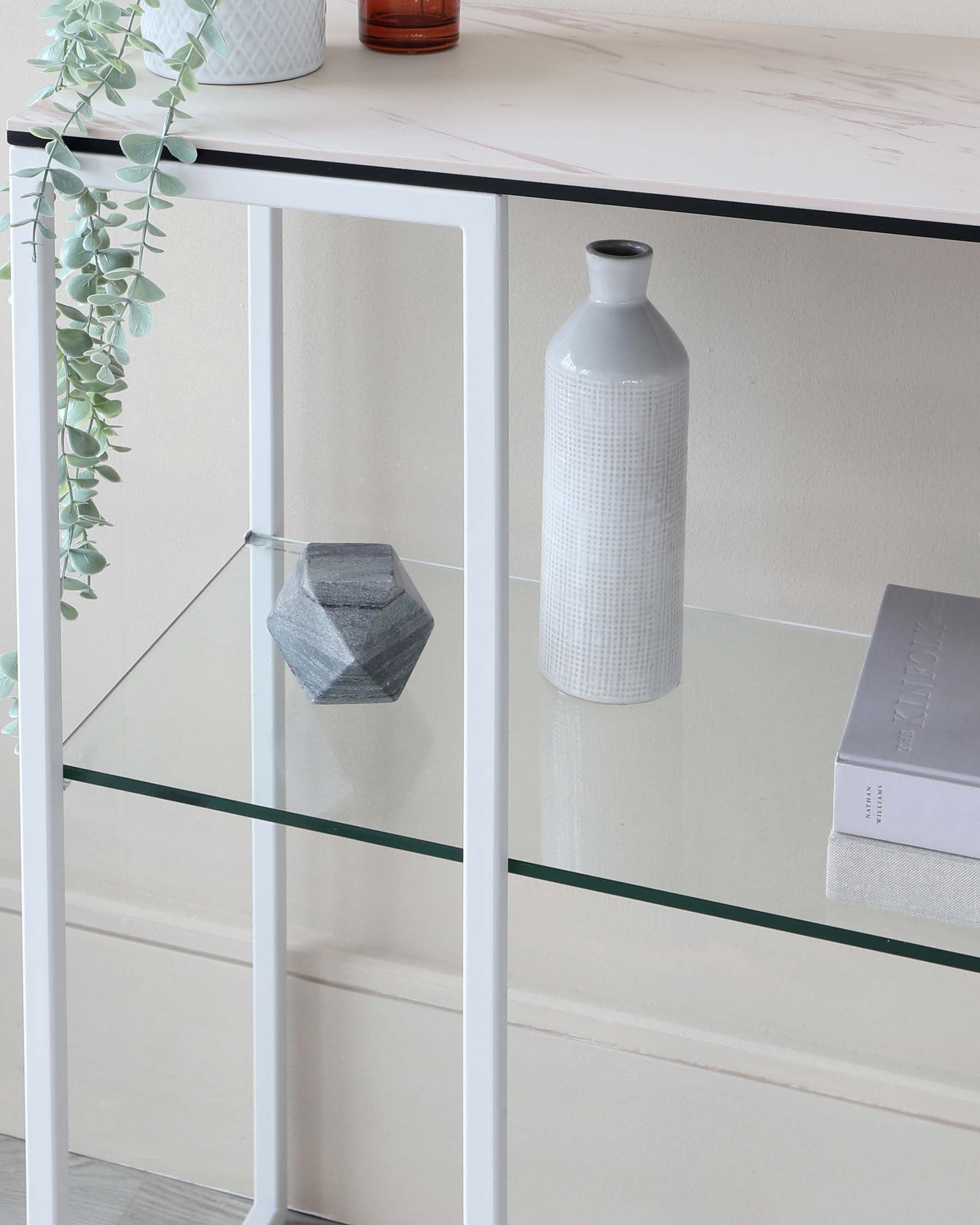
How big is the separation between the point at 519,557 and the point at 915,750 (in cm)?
44

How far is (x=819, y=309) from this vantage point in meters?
1.01

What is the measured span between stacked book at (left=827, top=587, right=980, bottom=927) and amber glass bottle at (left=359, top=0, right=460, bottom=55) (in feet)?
1.49

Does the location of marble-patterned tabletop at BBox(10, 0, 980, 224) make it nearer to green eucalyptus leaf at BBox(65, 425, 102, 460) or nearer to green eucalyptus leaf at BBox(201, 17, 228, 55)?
green eucalyptus leaf at BBox(201, 17, 228, 55)

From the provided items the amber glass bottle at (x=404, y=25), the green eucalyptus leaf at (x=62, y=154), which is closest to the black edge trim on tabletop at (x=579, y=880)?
the green eucalyptus leaf at (x=62, y=154)

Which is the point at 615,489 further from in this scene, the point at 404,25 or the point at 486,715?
the point at 404,25

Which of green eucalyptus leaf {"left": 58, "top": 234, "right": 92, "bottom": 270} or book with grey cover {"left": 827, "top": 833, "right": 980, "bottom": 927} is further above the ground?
green eucalyptus leaf {"left": 58, "top": 234, "right": 92, "bottom": 270}

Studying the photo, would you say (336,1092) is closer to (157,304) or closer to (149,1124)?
(149,1124)

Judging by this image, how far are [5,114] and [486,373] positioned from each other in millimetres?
642

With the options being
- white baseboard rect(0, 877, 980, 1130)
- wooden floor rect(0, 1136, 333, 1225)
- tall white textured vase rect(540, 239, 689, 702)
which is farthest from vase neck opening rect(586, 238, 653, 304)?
wooden floor rect(0, 1136, 333, 1225)

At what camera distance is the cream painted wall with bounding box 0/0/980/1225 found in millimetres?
1017

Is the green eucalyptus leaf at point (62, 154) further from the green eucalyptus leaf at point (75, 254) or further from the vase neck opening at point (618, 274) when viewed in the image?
the vase neck opening at point (618, 274)

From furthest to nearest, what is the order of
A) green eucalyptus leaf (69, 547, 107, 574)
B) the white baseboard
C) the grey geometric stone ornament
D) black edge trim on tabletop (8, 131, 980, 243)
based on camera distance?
the white baseboard
the grey geometric stone ornament
green eucalyptus leaf (69, 547, 107, 574)
black edge trim on tabletop (8, 131, 980, 243)

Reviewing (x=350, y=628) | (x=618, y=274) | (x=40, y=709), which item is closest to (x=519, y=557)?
(x=350, y=628)

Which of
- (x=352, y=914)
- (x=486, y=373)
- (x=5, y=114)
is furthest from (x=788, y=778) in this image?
(x=5, y=114)
